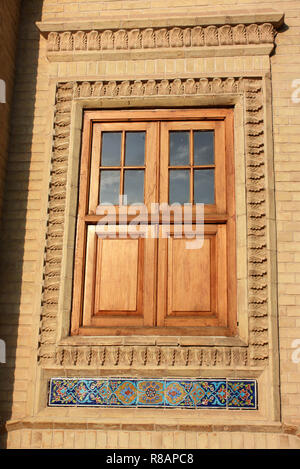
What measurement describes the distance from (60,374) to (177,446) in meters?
1.17

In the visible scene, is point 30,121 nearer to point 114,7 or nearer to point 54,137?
point 54,137

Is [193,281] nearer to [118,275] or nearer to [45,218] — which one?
[118,275]

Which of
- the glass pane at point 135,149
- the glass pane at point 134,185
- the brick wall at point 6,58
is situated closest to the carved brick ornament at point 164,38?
the brick wall at point 6,58

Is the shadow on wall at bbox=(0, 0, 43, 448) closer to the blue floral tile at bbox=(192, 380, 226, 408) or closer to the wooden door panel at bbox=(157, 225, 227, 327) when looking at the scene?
the wooden door panel at bbox=(157, 225, 227, 327)

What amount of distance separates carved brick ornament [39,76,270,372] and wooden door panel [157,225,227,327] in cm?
25

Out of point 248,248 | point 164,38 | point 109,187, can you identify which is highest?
point 164,38

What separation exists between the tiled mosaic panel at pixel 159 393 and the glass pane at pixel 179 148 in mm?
2014

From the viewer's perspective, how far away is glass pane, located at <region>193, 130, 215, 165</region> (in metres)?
4.83

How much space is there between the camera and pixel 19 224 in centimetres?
480

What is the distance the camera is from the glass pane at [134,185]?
4789mm

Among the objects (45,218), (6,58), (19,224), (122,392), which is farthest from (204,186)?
(6,58)

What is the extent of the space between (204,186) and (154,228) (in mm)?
619

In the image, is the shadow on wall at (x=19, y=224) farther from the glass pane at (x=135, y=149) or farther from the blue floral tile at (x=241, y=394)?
the blue floral tile at (x=241, y=394)
